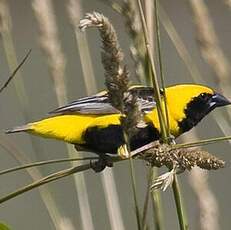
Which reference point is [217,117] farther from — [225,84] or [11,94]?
[11,94]

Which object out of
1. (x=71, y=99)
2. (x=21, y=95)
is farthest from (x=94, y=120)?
(x=71, y=99)

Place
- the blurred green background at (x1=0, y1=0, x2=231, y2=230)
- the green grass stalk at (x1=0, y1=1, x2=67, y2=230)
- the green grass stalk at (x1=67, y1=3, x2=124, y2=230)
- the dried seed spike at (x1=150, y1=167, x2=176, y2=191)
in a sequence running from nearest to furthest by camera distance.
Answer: the dried seed spike at (x1=150, y1=167, x2=176, y2=191) → the green grass stalk at (x1=0, y1=1, x2=67, y2=230) → the green grass stalk at (x1=67, y1=3, x2=124, y2=230) → the blurred green background at (x1=0, y1=0, x2=231, y2=230)

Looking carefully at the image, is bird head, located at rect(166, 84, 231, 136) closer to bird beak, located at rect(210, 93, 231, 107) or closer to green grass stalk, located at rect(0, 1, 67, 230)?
bird beak, located at rect(210, 93, 231, 107)

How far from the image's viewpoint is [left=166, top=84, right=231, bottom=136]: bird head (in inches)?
65.8

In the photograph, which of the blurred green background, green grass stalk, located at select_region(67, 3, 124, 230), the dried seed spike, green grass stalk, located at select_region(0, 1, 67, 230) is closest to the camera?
the dried seed spike

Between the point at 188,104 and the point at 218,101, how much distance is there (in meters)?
0.09

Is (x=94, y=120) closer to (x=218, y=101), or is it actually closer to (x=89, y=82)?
(x=89, y=82)

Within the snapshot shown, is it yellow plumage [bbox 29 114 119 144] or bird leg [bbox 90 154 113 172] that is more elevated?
yellow plumage [bbox 29 114 119 144]

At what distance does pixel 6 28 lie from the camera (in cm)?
153

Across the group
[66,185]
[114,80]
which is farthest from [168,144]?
[66,185]

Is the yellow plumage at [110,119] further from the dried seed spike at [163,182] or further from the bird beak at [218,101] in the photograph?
the dried seed spike at [163,182]

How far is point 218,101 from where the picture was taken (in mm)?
1624

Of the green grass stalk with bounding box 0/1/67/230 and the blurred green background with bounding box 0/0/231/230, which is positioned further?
the blurred green background with bounding box 0/0/231/230

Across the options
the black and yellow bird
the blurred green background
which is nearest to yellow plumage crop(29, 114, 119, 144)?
the black and yellow bird
